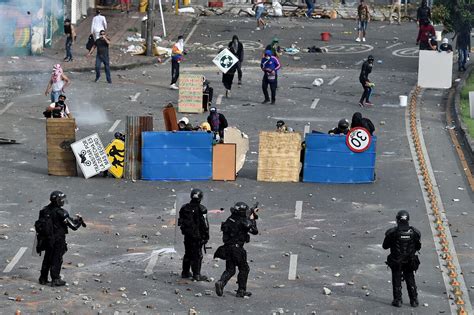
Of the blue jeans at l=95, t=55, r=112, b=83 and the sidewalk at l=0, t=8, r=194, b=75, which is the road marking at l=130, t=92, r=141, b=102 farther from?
the sidewalk at l=0, t=8, r=194, b=75

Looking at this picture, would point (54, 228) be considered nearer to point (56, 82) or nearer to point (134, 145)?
point (134, 145)

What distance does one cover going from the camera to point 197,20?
193 ft

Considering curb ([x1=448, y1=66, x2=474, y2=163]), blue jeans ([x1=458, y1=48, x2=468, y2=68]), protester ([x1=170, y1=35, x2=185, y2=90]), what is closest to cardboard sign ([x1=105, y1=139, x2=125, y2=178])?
curb ([x1=448, y1=66, x2=474, y2=163])

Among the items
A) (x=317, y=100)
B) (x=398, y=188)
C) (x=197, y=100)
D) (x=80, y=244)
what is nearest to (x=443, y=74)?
(x=317, y=100)

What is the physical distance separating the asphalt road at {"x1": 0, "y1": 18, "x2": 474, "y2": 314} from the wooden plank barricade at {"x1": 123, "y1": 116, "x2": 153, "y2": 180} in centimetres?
42

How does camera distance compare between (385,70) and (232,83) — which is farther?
(385,70)

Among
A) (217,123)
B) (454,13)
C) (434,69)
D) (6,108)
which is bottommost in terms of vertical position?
(6,108)

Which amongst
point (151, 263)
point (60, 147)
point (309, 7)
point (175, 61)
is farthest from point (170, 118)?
point (309, 7)

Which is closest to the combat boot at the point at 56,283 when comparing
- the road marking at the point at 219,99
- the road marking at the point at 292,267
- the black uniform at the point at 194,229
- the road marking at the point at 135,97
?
the black uniform at the point at 194,229

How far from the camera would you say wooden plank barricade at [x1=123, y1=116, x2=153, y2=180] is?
30.9 meters

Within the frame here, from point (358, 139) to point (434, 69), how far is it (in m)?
13.5

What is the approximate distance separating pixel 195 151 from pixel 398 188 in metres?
4.49

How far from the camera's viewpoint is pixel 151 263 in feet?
→ 78.4

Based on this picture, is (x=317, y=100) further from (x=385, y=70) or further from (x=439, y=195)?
(x=439, y=195)
